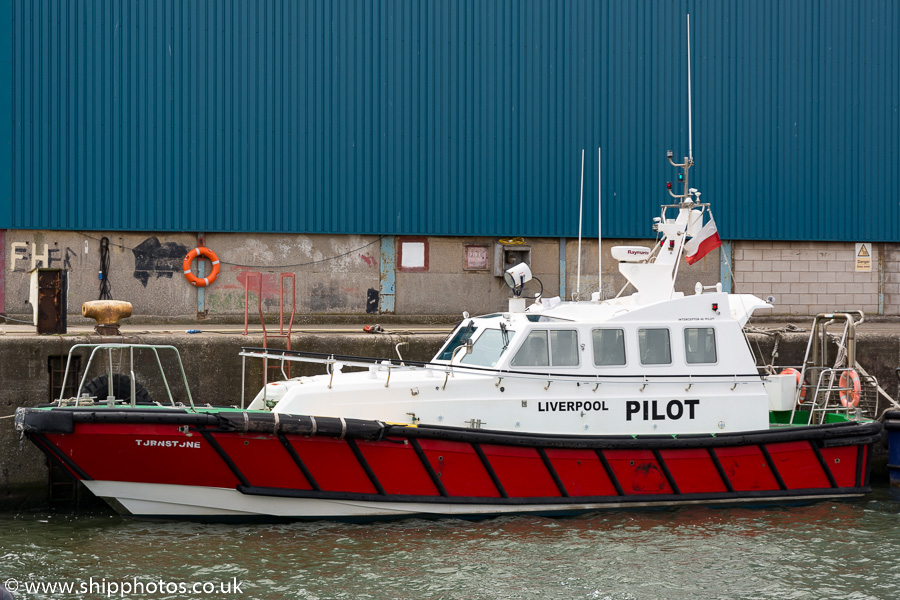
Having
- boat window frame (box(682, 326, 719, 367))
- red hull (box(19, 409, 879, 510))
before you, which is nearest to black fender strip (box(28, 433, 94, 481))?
red hull (box(19, 409, 879, 510))

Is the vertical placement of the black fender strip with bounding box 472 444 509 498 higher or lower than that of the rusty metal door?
lower

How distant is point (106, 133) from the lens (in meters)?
15.2

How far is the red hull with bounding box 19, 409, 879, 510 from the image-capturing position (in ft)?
26.9

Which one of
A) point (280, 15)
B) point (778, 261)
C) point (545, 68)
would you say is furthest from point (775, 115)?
point (280, 15)

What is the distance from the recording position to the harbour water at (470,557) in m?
7.18

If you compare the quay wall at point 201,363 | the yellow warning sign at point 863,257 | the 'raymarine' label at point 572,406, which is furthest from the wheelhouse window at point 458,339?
the yellow warning sign at point 863,257

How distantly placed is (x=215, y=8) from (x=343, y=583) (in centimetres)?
1155

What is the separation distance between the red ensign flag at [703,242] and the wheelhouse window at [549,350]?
1785 millimetres

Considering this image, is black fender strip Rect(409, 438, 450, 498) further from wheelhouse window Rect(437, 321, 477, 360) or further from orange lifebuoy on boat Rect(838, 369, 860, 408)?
orange lifebuoy on boat Rect(838, 369, 860, 408)

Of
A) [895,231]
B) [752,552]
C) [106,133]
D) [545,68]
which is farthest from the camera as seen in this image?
[895,231]

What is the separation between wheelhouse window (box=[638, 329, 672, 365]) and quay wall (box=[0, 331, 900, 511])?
307 centimetres

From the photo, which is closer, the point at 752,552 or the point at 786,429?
the point at 752,552

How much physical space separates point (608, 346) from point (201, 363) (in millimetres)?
4835

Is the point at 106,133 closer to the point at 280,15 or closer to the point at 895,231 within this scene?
the point at 280,15
